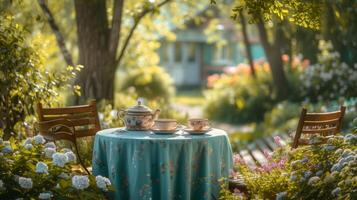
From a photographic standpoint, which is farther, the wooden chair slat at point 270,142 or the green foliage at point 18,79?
the wooden chair slat at point 270,142

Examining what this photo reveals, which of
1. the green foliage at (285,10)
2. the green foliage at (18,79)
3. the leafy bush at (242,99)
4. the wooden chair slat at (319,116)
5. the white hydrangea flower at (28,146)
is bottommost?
the leafy bush at (242,99)

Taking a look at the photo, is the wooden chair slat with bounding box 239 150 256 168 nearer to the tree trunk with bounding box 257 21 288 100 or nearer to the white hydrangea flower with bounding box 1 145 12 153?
the white hydrangea flower with bounding box 1 145 12 153

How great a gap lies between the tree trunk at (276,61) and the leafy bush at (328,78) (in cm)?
58

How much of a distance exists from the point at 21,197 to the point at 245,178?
212 centimetres

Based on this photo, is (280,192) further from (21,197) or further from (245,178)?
(21,197)

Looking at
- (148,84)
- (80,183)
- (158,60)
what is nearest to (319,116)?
(80,183)

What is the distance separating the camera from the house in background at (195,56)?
40094 millimetres

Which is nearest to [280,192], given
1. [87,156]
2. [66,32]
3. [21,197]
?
[21,197]

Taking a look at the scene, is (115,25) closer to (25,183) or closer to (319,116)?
(319,116)

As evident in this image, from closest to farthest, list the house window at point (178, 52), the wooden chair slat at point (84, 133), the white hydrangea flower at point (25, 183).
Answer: the white hydrangea flower at point (25, 183) < the wooden chair slat at point (84, 133) < the house window at point (178, 52)

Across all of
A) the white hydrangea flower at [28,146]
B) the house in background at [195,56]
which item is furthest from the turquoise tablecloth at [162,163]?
the house in background at [195,56]

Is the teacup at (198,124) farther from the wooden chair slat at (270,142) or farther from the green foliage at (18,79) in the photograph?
the wooden chair slat at (270,142)

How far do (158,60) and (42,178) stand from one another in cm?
1431

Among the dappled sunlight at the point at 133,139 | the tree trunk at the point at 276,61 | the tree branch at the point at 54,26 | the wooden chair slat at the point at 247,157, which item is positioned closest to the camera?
the dappled sunlight at the point at 133,139
